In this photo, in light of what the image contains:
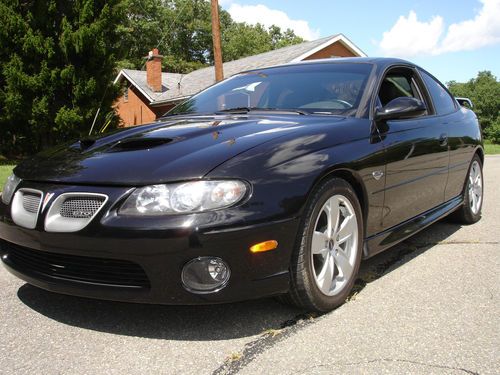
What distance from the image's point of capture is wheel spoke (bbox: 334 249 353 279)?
297 cm

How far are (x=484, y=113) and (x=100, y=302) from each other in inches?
3072

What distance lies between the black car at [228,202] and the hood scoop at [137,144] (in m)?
0.01

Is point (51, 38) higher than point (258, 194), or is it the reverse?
point (51, 38)

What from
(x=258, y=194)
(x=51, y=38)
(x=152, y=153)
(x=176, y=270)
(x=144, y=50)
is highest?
(x=144, y=50)

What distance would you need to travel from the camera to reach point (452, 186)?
455 centimetres

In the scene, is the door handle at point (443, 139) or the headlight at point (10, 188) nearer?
the headlight at point (10, 188)

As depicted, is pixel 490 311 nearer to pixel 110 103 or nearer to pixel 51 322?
pixel 51 322

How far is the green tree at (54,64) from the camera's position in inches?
635

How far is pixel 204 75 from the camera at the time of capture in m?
28.2

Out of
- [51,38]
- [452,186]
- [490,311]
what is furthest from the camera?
[51,38]

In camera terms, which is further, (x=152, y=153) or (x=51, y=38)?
(x=51, y=38)

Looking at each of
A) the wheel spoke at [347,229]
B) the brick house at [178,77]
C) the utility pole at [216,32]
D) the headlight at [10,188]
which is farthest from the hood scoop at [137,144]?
the brick house at [178,77]

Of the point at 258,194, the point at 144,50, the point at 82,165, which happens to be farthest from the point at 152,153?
the point at 144,50

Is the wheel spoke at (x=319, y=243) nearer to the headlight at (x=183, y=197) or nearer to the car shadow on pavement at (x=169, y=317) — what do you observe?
the car shadow on pavement at (x=169, y=317)
